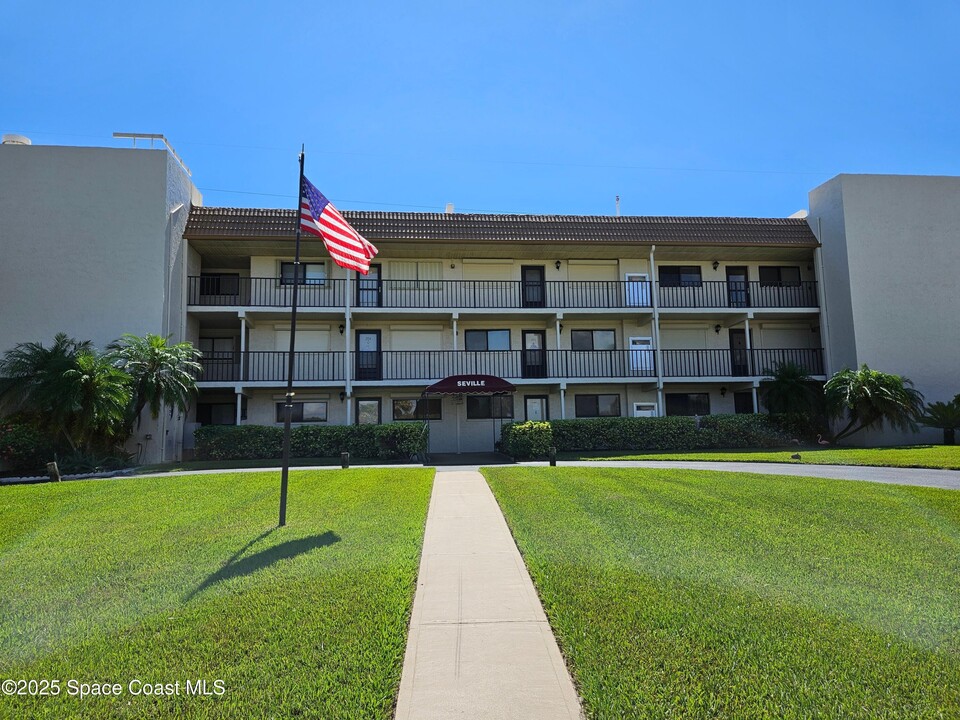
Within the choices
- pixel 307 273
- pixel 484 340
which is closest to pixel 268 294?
pixel 307 273

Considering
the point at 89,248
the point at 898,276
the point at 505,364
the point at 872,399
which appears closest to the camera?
the point at 89,248

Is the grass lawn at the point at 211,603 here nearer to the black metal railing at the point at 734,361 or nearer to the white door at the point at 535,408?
the white door at the point at 535,408

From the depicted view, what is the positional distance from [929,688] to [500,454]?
17.1 m

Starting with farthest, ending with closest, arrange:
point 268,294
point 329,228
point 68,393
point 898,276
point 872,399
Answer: point 898,276, point 268,294, point 872,399, point 68,393, point 329,228

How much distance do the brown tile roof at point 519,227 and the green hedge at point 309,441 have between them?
6904 millimetres

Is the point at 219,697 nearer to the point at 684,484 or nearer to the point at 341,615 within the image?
the point at 341,615

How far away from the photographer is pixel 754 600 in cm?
490

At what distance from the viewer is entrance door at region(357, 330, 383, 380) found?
73.9 ft

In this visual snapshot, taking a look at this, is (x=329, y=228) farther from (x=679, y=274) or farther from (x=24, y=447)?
(x=679, y=274)

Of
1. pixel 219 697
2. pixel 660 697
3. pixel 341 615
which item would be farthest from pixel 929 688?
pixel 219 697

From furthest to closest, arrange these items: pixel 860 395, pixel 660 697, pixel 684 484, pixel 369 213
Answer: pixel 369 213 → pixel 860 395 → pixel 684 484 → pixel 660 697

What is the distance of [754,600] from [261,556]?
475 cm

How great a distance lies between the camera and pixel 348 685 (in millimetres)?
3688

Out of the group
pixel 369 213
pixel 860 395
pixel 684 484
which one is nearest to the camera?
pixel 684 484
